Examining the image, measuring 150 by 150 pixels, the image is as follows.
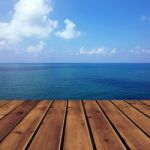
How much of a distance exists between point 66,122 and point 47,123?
291 mm

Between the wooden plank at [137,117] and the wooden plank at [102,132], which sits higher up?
the wooden plank at [137,117]

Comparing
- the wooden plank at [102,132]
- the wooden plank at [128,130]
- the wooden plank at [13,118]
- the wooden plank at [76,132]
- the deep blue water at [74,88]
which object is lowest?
the deep blue water at [74,88]

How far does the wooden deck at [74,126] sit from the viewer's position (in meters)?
2.53

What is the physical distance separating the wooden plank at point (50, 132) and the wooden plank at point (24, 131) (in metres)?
0.10

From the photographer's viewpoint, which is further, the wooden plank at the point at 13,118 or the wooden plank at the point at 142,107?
the wooden plank at the point at 142,107

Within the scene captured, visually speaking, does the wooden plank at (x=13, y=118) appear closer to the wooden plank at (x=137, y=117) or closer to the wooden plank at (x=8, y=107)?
the wooden plank at (x=8, y=107)

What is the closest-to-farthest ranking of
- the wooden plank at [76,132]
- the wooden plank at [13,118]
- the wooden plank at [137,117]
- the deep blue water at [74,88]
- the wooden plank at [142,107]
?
the wooden plank at [76,132]
the wooden plank at [13,118]
the wooden plank at [137,117]
the wooden plank at [142,107]
the deep blue water at [74,88]

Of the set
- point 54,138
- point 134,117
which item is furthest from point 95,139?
point 134,117

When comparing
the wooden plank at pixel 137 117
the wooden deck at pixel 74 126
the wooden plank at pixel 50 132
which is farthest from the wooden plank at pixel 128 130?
the wooden plank at pixel 50 132

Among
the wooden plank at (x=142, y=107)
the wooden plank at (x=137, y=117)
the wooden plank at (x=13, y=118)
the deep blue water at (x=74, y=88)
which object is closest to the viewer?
the wooden plank at (x=13, y=118)

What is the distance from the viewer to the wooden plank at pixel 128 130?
2.54 m

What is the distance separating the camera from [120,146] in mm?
2479

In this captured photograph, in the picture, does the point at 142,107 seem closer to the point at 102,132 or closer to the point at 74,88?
the point at 102,132

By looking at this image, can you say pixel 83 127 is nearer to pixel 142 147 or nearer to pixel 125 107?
pixel 142 147
